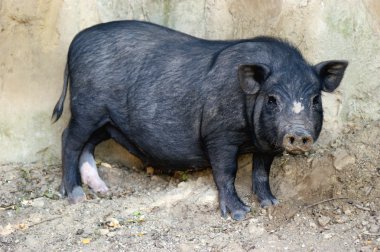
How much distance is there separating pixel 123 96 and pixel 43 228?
1.24 m

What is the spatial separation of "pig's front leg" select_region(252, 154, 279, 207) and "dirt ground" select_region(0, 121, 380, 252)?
82mm

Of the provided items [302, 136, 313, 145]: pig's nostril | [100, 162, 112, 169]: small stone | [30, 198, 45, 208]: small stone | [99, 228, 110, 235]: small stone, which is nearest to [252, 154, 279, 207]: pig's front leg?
[302, 136, 313, 145]: pig's nostril

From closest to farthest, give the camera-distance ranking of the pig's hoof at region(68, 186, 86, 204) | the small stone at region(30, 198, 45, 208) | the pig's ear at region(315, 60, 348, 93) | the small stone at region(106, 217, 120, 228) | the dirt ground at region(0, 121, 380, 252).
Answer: the dirt ground at region(0, 121, 380, 252)
the pig's ear at region(315, 60, 348, 93)
the small stone at region(106, 217, 120, 228)
the small stone at region(30, 198, 45, 208)
the pig's hoof at region(68, 186, 86, 204)

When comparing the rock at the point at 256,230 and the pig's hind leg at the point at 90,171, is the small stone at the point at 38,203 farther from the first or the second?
the rock at the point at 256,230

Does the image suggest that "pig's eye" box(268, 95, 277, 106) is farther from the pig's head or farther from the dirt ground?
the dirt ground

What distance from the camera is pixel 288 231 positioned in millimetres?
6109

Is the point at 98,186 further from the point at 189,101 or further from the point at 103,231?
the point at 189,101

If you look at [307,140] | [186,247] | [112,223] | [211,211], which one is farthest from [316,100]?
[112,223]

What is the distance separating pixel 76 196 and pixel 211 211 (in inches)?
45.6

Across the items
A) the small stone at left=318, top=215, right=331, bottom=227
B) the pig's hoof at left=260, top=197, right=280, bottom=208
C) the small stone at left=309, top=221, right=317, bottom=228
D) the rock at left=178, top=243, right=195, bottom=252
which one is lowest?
the rock at left=178, top=243, right=195, bottom=252

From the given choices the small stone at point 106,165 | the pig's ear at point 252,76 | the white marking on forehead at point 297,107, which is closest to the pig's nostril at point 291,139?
the white marking on forehead at point 297,107

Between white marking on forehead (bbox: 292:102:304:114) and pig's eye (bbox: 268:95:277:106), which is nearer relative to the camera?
white marking on forehead (bbox: 292:102:304:114)

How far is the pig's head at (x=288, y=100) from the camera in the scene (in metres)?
5.85

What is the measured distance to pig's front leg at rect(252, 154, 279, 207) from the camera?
655cm
